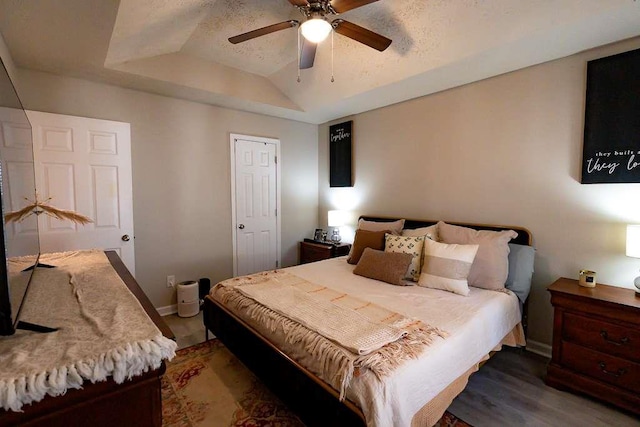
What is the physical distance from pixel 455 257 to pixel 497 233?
50 centimetres

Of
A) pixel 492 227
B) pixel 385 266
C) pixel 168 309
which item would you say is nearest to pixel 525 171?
pixel 492 227

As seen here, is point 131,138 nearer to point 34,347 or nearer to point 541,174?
point 34,347

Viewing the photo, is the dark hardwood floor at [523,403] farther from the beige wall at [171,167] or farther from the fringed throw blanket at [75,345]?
the beige wall at [171,167]

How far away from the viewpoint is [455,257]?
2.34 metres

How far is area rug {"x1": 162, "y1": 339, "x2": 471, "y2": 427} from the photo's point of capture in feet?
5.96

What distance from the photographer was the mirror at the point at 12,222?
82cm

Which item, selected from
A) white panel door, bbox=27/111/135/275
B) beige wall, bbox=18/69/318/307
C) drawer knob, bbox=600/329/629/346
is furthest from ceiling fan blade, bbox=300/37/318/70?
drawer knob, bbox=600/329/629/346

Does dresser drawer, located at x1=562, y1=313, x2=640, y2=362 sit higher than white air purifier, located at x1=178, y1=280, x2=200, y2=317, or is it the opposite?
dresser drawer, located at x1=562, y1=313, x2=640, y2=362

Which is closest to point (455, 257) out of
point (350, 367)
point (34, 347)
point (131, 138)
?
point (350, 367)

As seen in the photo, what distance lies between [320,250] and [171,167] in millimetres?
2128

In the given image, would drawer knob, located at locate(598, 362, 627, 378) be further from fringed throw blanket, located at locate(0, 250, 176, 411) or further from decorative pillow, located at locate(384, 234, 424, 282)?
fringed throw blanket, located at locate(0, 250, 176, 411)

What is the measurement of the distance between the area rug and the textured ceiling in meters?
2.51

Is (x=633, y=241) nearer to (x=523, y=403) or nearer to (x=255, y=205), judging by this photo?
(x=523, y=403)

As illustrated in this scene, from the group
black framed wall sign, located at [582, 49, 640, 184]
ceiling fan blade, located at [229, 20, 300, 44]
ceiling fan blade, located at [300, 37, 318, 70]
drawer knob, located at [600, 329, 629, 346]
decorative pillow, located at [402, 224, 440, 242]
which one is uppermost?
ceiling fan blade, located at [229, 20, 300, 44]
